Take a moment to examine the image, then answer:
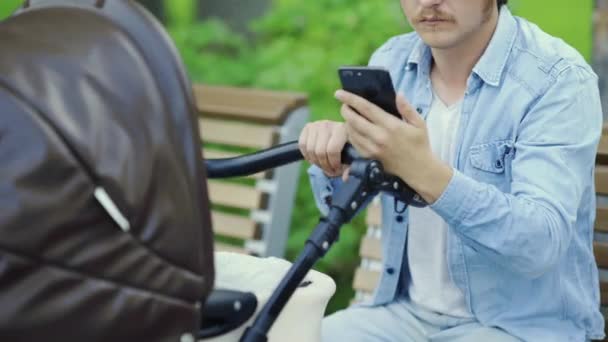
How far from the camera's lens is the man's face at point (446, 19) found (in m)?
2.12

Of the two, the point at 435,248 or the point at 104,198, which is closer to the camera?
the point at 104,198

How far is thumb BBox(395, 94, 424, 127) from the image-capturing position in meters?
1.71

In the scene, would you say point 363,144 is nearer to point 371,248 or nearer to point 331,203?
point 331,203

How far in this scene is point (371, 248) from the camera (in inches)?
118

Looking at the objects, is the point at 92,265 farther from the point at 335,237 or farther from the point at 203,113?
the point at 203,113

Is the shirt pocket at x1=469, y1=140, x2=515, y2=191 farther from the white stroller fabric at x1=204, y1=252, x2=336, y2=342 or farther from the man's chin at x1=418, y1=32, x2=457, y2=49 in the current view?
the white stroller fabric at x1=204, y1=252, x2=336, y2=342

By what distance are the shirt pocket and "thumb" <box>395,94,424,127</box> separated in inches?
17.3

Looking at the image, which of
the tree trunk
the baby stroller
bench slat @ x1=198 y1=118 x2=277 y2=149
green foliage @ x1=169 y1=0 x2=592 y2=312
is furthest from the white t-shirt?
green foliage @ x1=169 y1=0 x2=592 y2=312

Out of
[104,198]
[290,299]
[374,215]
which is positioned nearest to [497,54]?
[290,299]

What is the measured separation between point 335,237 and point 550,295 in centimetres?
69

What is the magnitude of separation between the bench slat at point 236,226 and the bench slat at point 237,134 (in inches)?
10.1

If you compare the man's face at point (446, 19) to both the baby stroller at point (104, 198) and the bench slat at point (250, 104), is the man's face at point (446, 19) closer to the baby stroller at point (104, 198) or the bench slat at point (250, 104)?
the baby stroller at point (104, 198)

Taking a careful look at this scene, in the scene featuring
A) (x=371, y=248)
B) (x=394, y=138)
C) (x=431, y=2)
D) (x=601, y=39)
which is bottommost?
(x=371, y=248)

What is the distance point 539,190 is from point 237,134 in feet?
5.87
